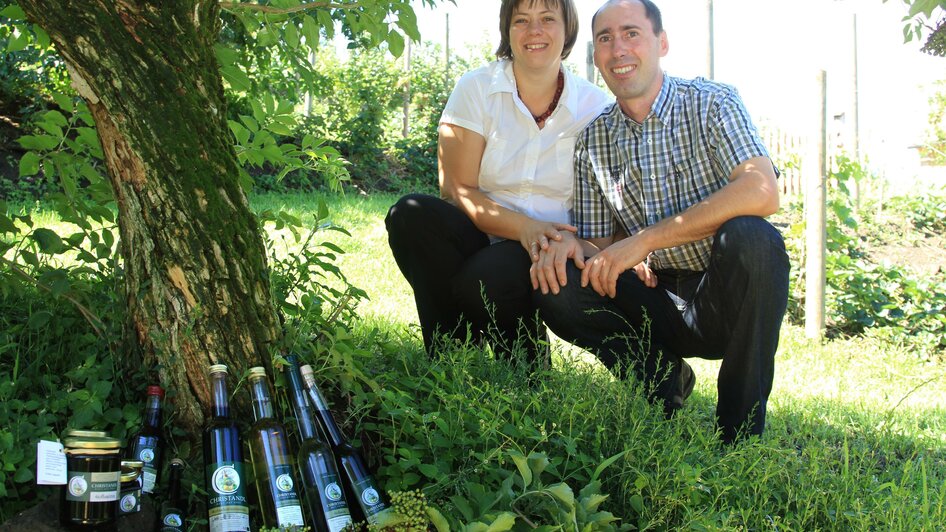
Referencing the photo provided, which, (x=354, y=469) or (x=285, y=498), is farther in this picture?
(x=354, y=469)

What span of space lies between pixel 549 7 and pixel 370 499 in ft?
6.45

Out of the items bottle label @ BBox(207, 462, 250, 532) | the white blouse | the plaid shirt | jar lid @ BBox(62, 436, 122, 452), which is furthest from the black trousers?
jar lid @ BBox(62, 436, 122, 452)

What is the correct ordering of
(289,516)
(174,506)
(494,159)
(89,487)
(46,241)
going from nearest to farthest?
(89,487) → (289,516) → (174,506) → (46,241) → (494,159)

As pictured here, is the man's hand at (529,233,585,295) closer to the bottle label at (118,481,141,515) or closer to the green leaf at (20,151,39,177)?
the bottle label at (118,481,141,515)

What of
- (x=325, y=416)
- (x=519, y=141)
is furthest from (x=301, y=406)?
(x=519, y=141)

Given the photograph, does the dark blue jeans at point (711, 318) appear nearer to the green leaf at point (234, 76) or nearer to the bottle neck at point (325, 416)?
the bottle neck at point (325, 416)

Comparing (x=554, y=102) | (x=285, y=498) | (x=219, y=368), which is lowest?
(x=285, y=498)

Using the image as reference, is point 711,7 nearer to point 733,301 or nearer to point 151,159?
point 733,301

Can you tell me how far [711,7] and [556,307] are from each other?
588 cm

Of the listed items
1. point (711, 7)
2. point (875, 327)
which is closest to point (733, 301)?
point (875, 327)

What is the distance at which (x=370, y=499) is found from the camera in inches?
77.0

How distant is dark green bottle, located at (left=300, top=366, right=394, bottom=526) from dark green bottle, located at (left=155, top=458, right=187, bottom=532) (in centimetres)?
35

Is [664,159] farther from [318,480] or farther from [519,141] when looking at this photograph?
[318,480]

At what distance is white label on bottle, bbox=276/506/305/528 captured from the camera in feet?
6.00
